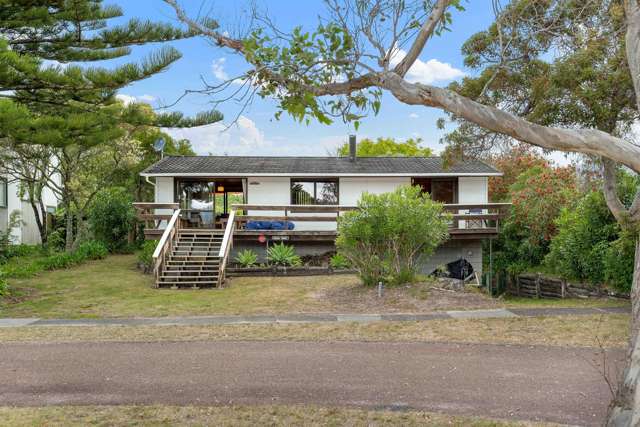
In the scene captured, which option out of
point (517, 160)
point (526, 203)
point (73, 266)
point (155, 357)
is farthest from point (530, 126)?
point (517, 160)

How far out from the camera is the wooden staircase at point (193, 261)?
16.2 metres

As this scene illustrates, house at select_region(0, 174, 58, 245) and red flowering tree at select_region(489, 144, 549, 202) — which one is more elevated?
red flowering tree at select_region(489, 144, 549, 202)

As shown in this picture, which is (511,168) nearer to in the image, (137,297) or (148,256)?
(148,256)

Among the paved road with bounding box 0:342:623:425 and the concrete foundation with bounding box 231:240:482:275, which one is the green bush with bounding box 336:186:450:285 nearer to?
the paved road with bounding box 0:342:623:425

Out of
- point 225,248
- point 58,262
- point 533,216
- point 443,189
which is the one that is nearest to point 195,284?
point 225,248

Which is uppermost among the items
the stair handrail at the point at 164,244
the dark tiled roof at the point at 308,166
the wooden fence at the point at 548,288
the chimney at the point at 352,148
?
the chimney at the point at 352,148

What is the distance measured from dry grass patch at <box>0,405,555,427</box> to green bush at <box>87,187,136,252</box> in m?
21.2

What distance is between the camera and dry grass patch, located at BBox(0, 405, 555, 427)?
16.6 feet

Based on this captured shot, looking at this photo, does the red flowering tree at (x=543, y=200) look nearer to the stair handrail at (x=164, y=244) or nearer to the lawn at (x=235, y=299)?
the lawn at (x=235, y=299)

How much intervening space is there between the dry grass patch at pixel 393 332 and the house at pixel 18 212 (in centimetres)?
1779

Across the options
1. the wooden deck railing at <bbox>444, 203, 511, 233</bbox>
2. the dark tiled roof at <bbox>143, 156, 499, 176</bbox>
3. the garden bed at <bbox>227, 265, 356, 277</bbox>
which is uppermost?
the dark tiled roof at <bbox>143, 156, 499, 176</bbox>

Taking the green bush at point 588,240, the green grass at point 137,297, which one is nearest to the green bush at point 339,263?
the green grass at point 137,297

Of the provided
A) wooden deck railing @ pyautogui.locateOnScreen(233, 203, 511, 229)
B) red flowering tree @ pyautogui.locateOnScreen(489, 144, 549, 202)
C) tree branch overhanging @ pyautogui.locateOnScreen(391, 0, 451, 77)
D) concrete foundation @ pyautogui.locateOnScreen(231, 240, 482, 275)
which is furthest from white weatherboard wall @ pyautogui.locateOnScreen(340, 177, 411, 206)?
tree branch overhanging @ pyautogui.locateOnScreen(391, 0, 451, 77)

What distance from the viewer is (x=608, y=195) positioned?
21.5ft
